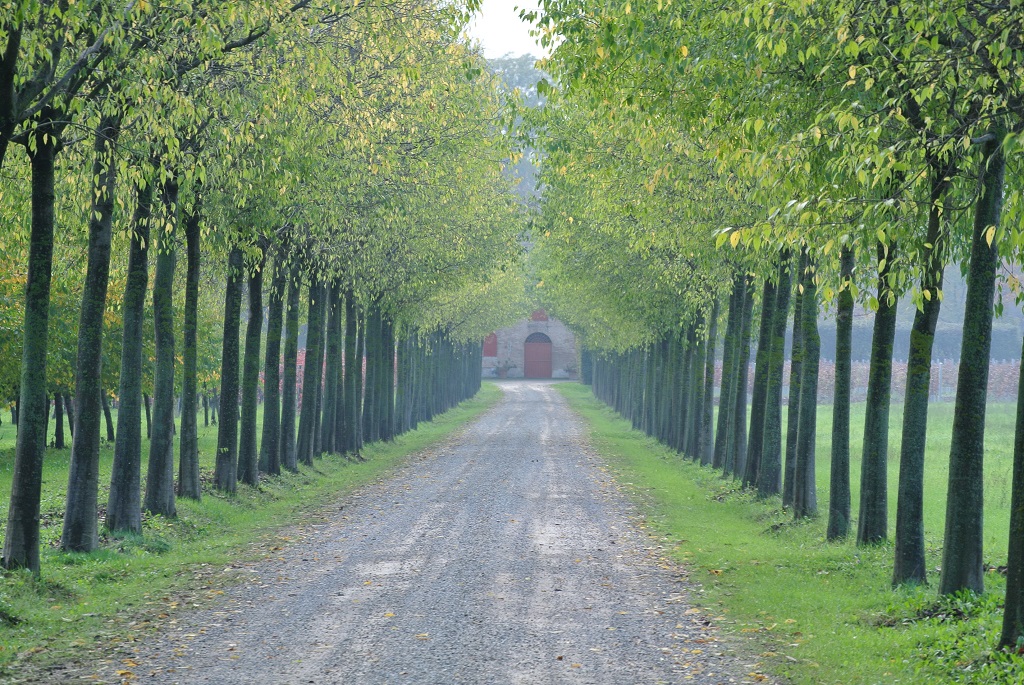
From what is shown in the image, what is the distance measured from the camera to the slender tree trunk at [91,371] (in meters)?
13.6

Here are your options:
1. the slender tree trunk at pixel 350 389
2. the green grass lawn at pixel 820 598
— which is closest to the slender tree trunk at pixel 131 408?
the green grass lawn at pixel 820 598

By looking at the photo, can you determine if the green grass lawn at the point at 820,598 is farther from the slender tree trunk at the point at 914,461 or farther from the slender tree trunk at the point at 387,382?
the slender tree trunk at the point at 387,382

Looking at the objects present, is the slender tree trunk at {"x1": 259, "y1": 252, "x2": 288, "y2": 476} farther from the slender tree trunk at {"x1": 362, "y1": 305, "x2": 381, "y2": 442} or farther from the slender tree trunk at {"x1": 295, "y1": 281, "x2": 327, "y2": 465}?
the slender tree trunk at {"x1": 362, "y1": 305, "x2": 381, "y2": 442}

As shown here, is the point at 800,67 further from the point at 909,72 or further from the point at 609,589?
the point at 609,589

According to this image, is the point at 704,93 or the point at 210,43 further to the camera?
the point at 704,93

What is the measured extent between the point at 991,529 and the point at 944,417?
139 feet

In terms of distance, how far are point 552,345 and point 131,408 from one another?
115m

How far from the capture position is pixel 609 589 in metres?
12.8

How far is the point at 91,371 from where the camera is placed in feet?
46.0

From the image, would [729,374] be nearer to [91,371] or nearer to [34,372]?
[91,371]

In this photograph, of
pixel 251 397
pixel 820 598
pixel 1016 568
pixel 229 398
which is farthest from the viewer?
pixel 251 397

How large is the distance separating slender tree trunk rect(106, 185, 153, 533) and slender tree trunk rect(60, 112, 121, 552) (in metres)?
1.44

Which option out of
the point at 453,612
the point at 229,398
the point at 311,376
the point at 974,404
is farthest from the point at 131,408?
the point at 311,376

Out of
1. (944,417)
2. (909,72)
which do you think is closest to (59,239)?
(909,72)
